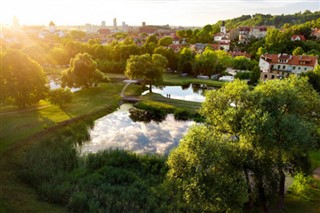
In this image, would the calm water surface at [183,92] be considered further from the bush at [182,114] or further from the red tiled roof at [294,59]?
the red tiled roof at [294,59]

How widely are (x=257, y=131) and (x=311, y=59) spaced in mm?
58454

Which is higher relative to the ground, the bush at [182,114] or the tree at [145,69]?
the tree at [145,69]

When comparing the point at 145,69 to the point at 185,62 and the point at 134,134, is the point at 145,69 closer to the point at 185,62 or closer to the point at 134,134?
the point at 134,134

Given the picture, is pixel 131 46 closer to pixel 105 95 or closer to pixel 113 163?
pixel 105 95

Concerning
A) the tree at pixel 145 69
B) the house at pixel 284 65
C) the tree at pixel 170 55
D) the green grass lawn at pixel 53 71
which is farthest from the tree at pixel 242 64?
the green grass lawn at pixel 53 71

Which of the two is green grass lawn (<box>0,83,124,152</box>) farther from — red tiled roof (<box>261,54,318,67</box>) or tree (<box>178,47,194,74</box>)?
red tiled roof (<box>261,54,318,67</box>)

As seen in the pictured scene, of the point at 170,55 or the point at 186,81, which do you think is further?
the point at 170,55

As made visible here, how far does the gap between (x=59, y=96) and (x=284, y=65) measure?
54.2 metres

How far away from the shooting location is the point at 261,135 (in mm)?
16484

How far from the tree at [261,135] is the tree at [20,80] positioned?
91.1ft

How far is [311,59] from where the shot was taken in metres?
64.6

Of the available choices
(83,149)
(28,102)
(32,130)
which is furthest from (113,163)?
(28,102)

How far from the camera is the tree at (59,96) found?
39000 millimetres

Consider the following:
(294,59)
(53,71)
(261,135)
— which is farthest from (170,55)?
(261,135)
